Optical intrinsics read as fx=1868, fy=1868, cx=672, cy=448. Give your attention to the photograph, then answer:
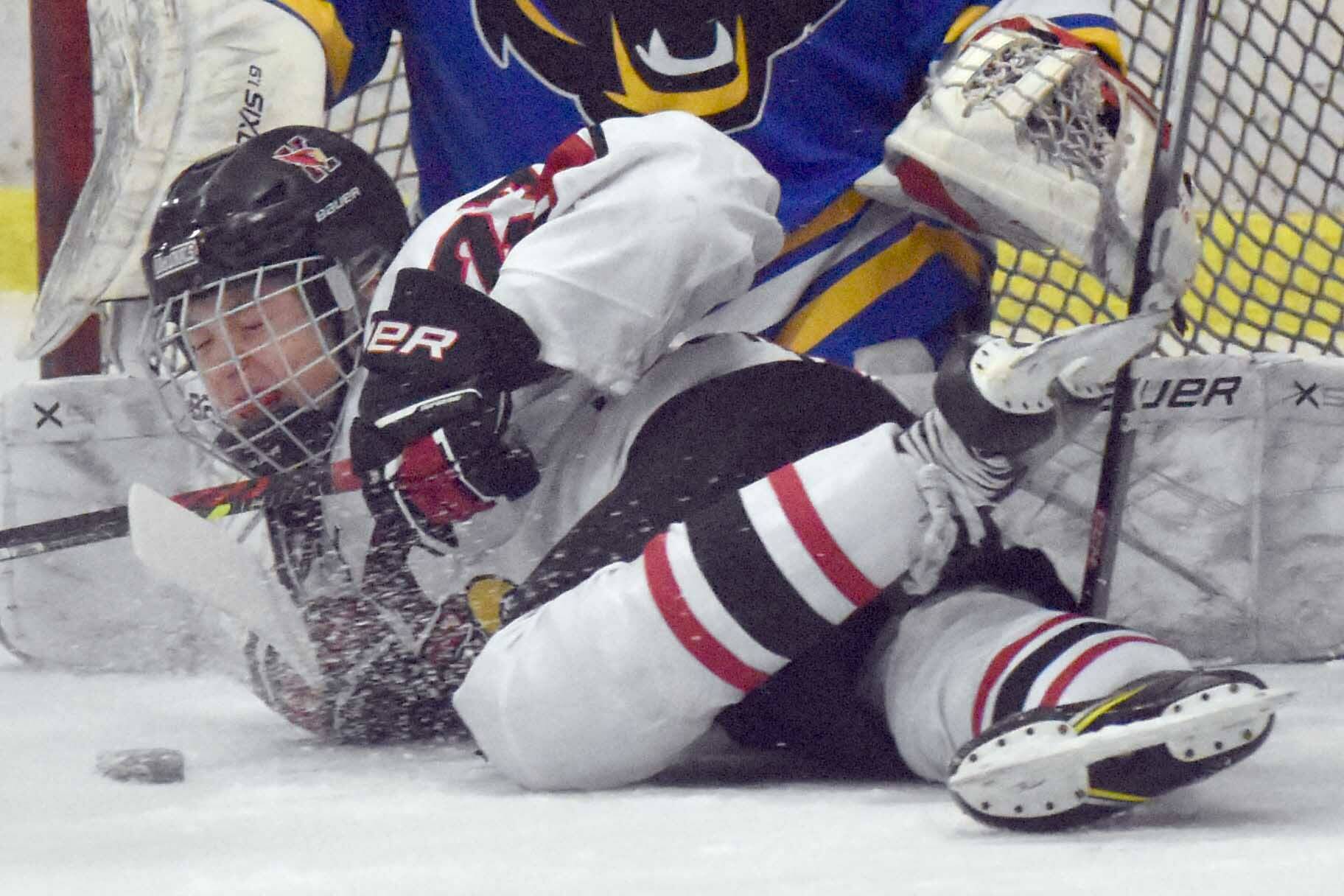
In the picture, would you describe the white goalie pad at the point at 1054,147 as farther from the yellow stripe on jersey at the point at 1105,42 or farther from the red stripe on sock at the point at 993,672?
the red stripe on sock at the point at 993,672

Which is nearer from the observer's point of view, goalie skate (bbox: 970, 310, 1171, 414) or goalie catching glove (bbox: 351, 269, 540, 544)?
goalie skate (bbox: 970, 310, 1171, 414)

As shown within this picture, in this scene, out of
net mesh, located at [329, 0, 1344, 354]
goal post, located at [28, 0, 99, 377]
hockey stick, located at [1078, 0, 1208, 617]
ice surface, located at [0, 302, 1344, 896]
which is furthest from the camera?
net mesh, located at [329, 0, 1344, 354]

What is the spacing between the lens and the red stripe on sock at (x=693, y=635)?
1061 mm

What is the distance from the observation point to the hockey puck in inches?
46.8

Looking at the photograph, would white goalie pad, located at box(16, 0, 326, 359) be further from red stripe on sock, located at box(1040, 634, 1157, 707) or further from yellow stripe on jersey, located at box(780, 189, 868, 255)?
red stripe on sock, located at box(1040, 634, 1157, 707)

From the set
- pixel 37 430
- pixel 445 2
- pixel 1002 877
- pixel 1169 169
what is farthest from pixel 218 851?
pixel 37 430

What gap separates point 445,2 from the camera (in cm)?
152

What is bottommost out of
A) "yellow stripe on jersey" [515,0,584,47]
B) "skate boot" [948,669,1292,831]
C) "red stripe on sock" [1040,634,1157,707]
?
"red stripe on sock" [1040,634,1157,707]

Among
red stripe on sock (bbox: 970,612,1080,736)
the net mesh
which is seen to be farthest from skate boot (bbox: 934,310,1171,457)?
the net mesh

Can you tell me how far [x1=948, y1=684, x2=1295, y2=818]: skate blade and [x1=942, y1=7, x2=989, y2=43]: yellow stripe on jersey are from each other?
73 cm

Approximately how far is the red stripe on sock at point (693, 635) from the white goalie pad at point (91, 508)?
2.57 feet

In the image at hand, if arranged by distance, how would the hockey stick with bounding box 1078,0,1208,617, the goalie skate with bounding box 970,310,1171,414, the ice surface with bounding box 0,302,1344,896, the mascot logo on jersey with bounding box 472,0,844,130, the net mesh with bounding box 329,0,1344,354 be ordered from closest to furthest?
the ice surface with bounding box 0,302,1344,896, the goalie skate with bounding box 970,310,1171,414, the hockey stick with bounding box 1078,0,1208,617, the mascot logo on jersey with bounding box 472,0,844,130, the net mesh with bounding box 329,0,1344,354

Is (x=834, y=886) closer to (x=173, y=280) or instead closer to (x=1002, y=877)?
(x=1002, y=877)

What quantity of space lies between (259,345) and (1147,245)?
61 cm
